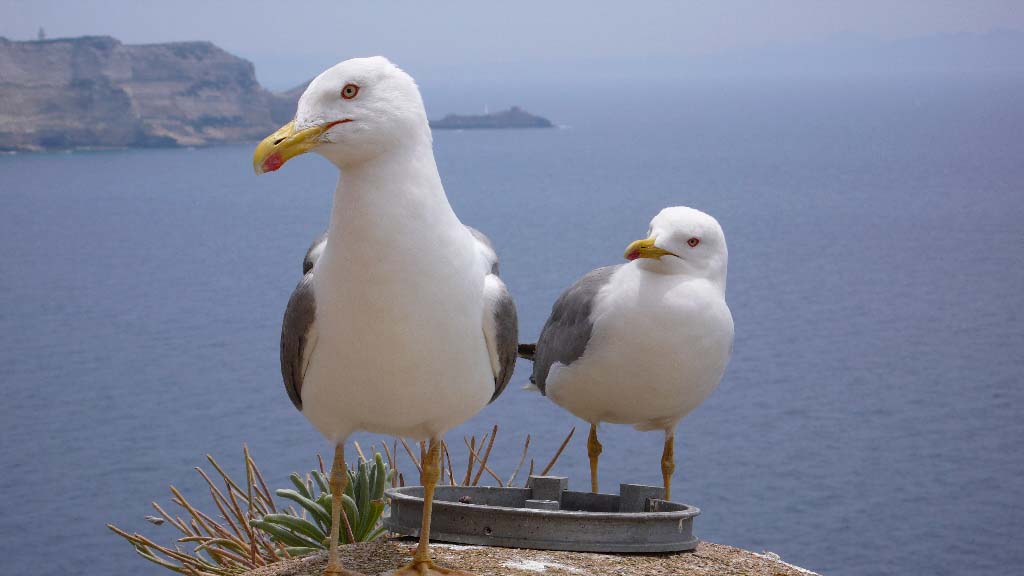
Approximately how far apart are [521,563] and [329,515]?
1.09 m

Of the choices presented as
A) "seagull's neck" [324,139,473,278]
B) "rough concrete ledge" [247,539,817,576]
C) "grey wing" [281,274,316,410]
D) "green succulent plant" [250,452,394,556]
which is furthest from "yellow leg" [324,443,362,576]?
"green succulent plant" [250,452,394,556]

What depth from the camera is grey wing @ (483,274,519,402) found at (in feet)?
10.1

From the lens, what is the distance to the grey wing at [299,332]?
3.01 m

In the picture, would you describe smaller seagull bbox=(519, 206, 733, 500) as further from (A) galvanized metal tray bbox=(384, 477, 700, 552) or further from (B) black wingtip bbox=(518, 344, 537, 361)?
(B) black wingtip bbox=(518, 344, 537, 361)

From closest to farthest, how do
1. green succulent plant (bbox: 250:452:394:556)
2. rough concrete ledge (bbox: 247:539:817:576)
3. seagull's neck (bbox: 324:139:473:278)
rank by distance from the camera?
seagull's neck (bbox: 324:139:473:278), rough concrete ledge (bbox: 247:539:817:576), green succulent plant (bbox: 250:452:394:556)

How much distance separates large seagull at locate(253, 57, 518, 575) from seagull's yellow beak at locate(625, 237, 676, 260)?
1.03m

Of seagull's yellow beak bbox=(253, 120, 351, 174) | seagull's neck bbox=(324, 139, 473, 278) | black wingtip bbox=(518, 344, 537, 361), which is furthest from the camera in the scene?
black wingtip bbox=(518, 344, 537, 361)

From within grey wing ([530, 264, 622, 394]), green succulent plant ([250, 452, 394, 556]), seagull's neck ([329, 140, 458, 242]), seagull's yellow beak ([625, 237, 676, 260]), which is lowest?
green succulent plant ([250, 452, 394, 556])

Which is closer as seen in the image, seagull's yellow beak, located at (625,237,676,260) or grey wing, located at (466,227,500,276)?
grey wing, located at (466,227,500,276)

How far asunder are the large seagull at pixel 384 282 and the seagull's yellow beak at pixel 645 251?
3.39 feet

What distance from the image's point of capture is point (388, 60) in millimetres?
2887

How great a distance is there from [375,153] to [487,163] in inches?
888

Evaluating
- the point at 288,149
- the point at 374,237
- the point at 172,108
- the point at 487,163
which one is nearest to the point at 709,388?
the point at 374,237

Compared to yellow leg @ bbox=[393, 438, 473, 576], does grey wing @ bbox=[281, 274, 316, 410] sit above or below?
above
